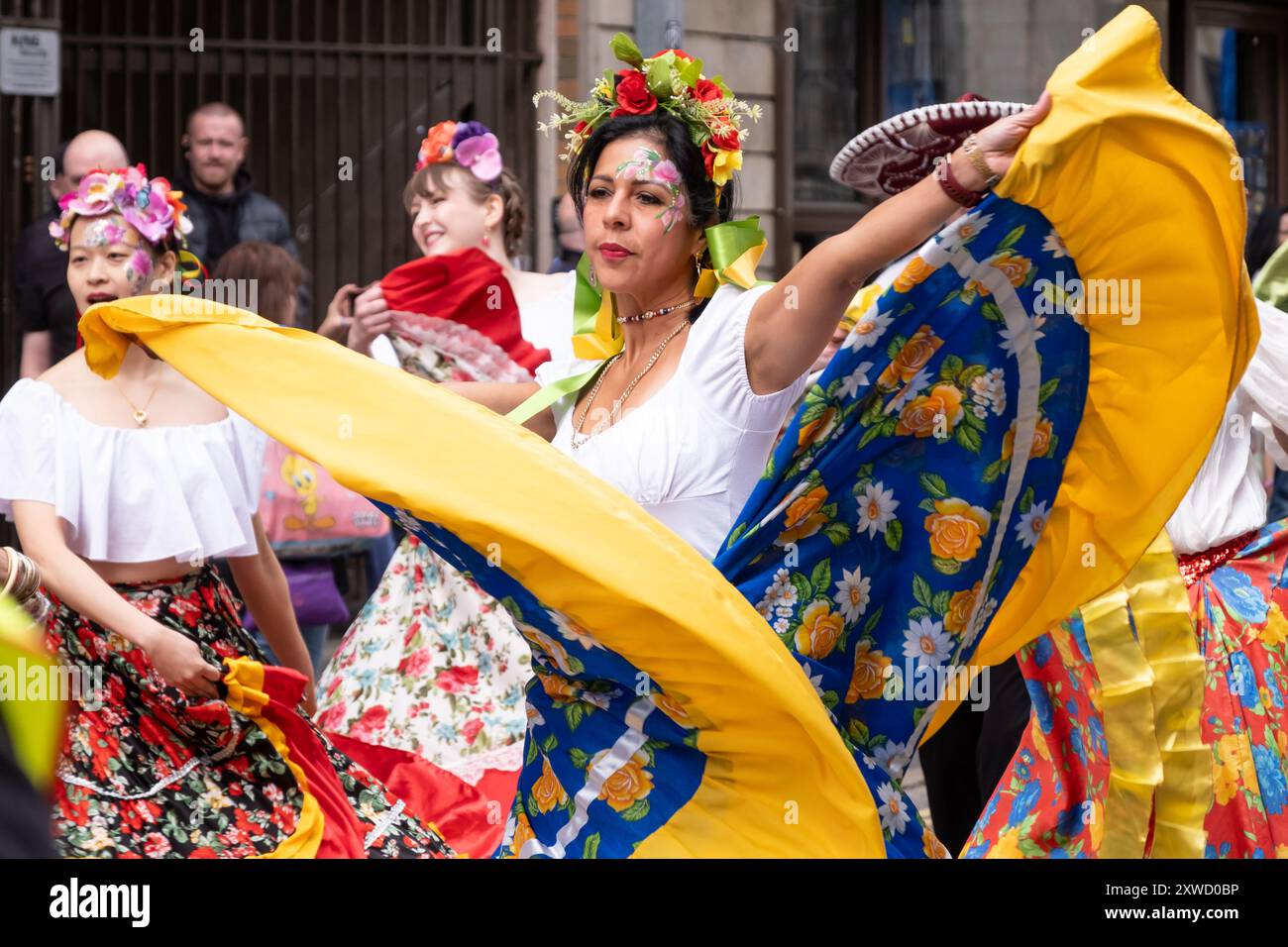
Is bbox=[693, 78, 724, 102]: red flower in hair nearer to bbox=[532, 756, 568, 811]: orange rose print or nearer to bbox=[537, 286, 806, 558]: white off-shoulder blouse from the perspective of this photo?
bbox=[537, 286, 806, 558]: white off-shoulder blouse

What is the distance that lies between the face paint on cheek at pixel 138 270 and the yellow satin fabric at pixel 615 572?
58.0 inches

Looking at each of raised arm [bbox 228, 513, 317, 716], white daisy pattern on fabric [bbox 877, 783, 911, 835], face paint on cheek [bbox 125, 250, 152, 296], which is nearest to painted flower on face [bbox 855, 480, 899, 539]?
white daisy pattern on fabric [bbox 877, 783, 911, 835]

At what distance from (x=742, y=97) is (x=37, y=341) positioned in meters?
4.42

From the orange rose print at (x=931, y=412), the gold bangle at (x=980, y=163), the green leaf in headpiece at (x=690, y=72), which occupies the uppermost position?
the green leaf in headpiece at (x=690, y=72)

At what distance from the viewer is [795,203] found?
1018 cm

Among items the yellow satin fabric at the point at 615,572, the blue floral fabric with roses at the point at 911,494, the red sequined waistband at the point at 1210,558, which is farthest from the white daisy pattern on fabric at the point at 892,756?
the red sequined waistband at the point at 1210,558

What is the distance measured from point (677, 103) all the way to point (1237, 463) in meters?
1.67

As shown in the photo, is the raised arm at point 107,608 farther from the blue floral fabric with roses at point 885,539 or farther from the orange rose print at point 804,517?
the orange rose print at point 804,517

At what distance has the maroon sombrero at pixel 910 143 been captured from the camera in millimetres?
3365

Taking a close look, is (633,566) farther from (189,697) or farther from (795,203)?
(795,203)

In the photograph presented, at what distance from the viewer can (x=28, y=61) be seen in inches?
307

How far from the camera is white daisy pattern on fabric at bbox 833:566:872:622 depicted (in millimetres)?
3002
